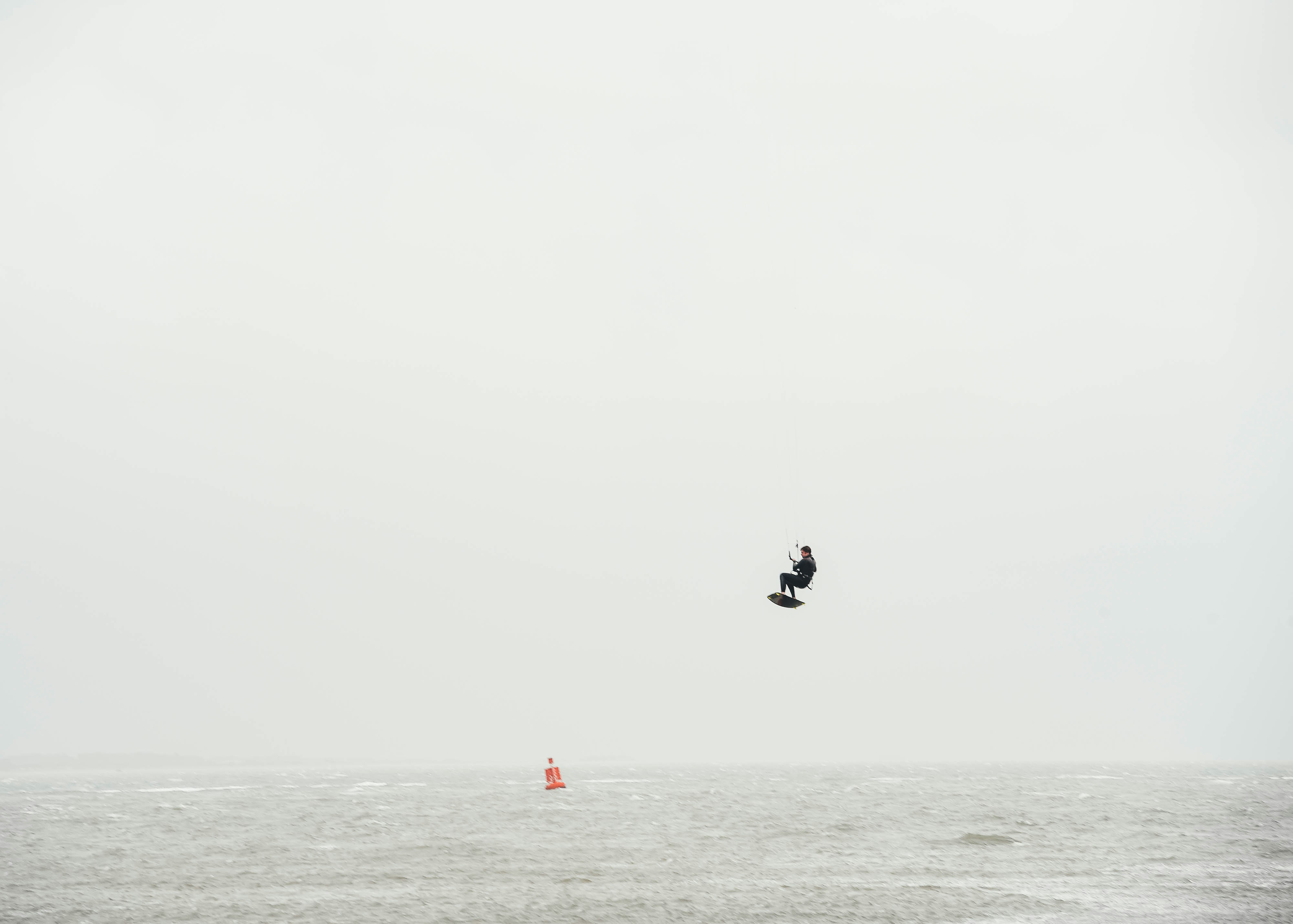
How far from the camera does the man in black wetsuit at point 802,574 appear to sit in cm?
2616

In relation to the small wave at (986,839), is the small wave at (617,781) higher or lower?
higher

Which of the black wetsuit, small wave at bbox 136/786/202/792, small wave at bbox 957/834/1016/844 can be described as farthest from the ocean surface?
small wave at bbox 136/786/202/792

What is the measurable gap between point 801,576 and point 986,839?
34.4 ft

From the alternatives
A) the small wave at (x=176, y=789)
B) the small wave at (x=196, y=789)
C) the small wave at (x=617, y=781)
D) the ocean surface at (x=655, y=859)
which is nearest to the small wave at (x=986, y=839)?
the ocean surface at (x=655, y=859)

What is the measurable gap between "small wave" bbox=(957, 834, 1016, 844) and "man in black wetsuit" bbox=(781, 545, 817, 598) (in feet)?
30.4

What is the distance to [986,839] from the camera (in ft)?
96.9

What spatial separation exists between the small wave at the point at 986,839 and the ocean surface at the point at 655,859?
8.2 inches

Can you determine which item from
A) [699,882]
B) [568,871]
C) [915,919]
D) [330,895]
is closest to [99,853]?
[330,895]

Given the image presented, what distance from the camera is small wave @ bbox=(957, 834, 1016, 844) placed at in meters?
28.6

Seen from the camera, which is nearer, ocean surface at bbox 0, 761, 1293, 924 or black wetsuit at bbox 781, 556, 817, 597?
ocean surface at bbox 0, 761, 1293, 924

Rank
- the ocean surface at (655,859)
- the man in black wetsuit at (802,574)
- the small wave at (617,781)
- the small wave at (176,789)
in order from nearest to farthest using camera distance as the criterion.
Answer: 1. the ocean surface at (655,859)
2. the man in black wetsuit at (802,574)
3. the small wave at (176,789)
4. the small wave at (617,781)

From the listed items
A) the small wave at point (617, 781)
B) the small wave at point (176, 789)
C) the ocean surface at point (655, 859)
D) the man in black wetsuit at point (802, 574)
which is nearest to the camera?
the ocean surface at point (655, 859)

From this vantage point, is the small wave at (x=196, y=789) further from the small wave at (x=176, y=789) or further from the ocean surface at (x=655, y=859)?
the ocean surface at (x=655, y=859)

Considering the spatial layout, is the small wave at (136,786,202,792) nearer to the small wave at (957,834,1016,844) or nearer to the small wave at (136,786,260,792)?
the small wave at (136,786,260,792)
